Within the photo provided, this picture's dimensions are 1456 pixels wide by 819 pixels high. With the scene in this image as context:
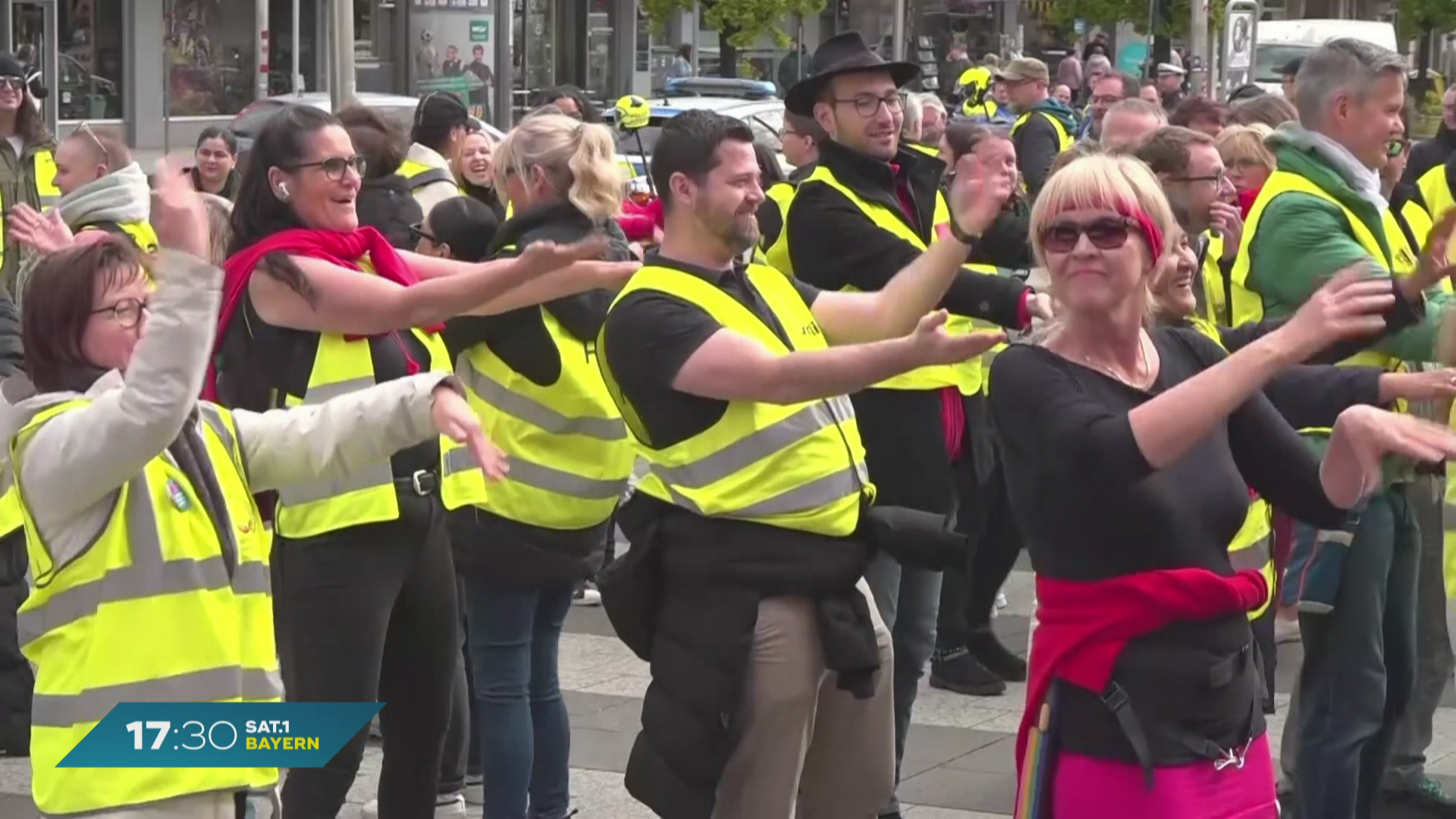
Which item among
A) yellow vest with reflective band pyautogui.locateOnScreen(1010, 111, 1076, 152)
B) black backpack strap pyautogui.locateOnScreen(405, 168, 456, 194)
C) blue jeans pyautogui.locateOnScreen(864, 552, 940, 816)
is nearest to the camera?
blue jeans pyautogui.locateOnScreen(864, 552, 940, 816)

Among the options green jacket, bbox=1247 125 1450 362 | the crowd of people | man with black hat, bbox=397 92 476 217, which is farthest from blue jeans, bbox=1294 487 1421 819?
man with black hat, bbox=397 92 476 217

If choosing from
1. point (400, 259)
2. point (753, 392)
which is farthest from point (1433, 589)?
point (400, 259)

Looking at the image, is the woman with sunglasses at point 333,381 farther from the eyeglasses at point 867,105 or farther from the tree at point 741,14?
Answer: the tree at point 741,14

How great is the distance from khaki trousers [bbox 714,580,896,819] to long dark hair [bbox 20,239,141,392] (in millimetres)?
1415

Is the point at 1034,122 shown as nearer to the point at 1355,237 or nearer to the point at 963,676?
the point at 963,676

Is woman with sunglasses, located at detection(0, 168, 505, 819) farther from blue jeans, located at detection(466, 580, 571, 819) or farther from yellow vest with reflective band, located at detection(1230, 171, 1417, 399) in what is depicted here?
yellow vest with reflective band, located at detection(1230, 171, 1417, 399)

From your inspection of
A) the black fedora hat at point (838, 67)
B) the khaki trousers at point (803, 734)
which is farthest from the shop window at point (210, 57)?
the khaki trousers at point (803, 734)

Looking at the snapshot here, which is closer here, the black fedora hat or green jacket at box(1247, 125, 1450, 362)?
green jacket at box(1247, 125, 1450, 362)

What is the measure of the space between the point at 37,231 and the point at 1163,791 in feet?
8.91

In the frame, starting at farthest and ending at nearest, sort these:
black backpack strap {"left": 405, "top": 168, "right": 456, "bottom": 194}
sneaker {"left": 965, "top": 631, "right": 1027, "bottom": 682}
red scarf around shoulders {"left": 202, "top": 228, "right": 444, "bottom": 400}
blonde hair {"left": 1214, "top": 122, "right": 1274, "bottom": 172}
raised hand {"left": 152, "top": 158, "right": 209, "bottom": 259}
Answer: sneaker {"left": 965, "top": 631, "right": 1027, "bottom": 682}, black backpack strap {"left": 405, "top": 168, "right": 456, "bottom": 194}, blonde hair {"left": 1214, "top": 122, "right": 1274, "bottom": 172}, red scarf around shoulders {"left": 202, "top": 228, "right": 444, "bottom": 400}, raised hand {"left": 152, "top": 158, "right": 209, "bottom": 259}

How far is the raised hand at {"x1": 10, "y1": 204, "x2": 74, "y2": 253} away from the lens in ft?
15.6

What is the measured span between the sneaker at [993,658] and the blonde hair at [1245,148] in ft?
6.19

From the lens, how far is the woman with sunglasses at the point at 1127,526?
3584 millimetres

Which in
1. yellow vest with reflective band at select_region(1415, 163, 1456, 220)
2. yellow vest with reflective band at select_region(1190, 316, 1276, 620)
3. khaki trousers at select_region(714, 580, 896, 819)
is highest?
yellow vest with reflective band at select_region(1415, 163, 1456, 220)
